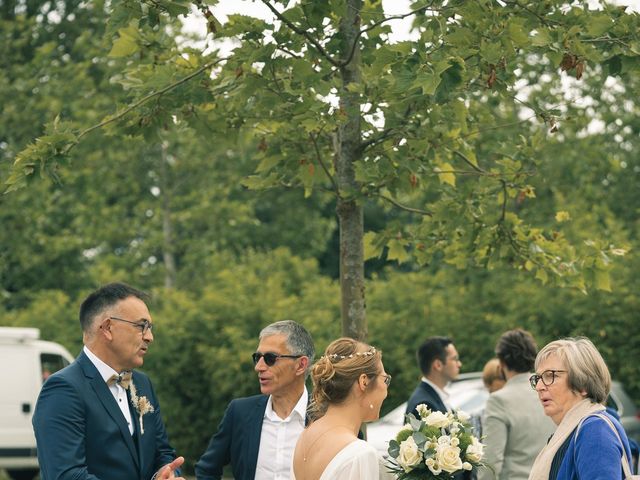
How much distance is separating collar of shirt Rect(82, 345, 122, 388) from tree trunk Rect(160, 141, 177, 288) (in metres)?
18.0

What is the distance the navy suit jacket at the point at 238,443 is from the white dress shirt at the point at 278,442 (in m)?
0.04

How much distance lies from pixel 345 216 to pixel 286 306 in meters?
9.32

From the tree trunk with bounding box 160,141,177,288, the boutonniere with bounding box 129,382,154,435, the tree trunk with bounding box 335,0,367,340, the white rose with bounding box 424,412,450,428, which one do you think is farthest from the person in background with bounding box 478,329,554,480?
the tree trunk with bounding box 160,141,177,288

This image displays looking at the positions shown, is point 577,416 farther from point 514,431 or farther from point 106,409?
point 514,431

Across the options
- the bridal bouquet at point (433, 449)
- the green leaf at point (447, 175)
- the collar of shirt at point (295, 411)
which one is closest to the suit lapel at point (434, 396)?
the green leaf at point (447, 175)

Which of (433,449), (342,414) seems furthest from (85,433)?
(433,449)

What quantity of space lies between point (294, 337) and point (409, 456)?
4.07ft

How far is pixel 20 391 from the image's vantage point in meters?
16.6

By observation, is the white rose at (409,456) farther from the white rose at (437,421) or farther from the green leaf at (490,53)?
the green leaf at (490,53)

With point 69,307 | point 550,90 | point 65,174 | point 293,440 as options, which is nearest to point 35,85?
point 65,174

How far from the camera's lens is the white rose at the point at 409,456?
17.0 feet

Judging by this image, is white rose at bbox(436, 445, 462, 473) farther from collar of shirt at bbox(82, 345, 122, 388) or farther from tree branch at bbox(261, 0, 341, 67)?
tree branch at bbox(261, 0, 341, 67)

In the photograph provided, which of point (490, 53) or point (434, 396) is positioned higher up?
point (490, 53)

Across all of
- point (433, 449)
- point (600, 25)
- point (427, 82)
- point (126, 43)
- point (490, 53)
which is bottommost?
point (433, 449)
